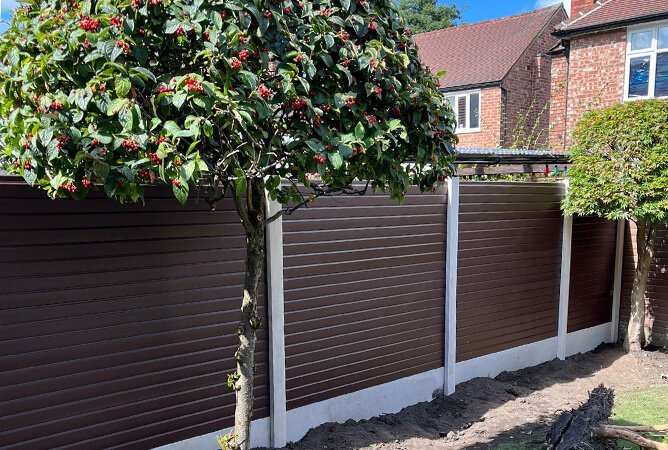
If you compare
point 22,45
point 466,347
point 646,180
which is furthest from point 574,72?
point 22,45

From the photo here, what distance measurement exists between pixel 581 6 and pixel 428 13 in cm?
3345

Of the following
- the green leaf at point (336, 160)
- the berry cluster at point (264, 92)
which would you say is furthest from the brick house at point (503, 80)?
the berry cluster at point (264, 92)

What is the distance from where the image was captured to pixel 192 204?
15.0ft

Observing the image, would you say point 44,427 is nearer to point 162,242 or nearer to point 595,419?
point 162,242

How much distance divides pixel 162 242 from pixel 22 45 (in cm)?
181

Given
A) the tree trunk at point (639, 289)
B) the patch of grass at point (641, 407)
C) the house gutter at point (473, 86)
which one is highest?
the house gutter at point (473, 86)

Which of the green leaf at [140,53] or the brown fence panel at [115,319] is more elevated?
the green leaf at [140,53]

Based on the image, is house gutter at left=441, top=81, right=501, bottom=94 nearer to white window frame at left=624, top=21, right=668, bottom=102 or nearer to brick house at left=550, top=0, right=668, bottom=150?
brick house at left=550, top=0, right=668, bottom=150

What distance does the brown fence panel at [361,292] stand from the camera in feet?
17.5

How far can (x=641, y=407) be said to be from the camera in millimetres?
6438

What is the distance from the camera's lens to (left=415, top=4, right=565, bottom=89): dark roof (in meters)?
19.0

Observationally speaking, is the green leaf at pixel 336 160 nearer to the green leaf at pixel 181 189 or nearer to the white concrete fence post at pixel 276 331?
the green leaf at pixel 181 189

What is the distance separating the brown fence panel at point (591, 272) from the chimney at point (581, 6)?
26.2 ft

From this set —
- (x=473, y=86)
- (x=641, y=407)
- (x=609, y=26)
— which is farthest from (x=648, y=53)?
(x=641, y=407)
